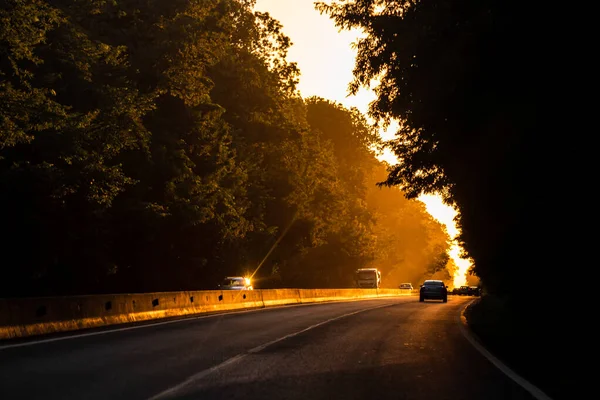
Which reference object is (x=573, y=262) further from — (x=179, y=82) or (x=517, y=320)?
(x=179, y=82)

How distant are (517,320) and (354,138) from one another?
7117 cm

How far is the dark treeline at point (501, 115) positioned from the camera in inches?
476

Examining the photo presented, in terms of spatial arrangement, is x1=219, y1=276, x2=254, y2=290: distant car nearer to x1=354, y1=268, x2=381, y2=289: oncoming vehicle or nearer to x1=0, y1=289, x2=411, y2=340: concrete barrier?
x1=0, y1=289, x2=411, y2=340: concrete barrier

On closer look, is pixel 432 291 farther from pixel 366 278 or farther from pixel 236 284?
pixel 366 278

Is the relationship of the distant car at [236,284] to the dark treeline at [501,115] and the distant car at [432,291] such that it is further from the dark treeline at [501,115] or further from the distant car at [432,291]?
the dark treeline at [501,115]

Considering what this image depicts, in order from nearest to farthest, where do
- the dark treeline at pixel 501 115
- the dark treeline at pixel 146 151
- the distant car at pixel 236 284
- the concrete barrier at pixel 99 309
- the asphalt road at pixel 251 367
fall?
the asphalt road at pixel 251 367
the dark treeline at pixel 501 115
the concrete barrier at pixel 99 309
the dark treeline at pixel 146 151
the distant car at pixel 236 284

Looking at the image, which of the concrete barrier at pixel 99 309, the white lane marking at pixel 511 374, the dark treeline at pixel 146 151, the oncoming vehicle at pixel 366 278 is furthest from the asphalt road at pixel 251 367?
the oncoming vehicle at pixel 366 278

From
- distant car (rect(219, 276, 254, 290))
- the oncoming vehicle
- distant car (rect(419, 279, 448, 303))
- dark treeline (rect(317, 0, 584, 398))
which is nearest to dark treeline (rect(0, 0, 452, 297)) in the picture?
distant car (rect(219, 276, 254, 290))

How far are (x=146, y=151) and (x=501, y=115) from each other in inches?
874

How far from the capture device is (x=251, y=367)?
11008 millimetres

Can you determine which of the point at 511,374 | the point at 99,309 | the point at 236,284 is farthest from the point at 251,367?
the point at 236,284

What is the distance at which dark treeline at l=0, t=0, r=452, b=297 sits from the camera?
26766mm

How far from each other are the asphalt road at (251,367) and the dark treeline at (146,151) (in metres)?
9.15

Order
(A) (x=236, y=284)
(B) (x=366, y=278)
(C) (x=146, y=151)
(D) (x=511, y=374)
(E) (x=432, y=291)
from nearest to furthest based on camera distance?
1. (D) (x=511, y=374)
2. (C) (x=146, y=151)
3. (A) (x=236, y=284)
4. (E) (x=432, y=291)
5. (B) (x=366, y=278)
